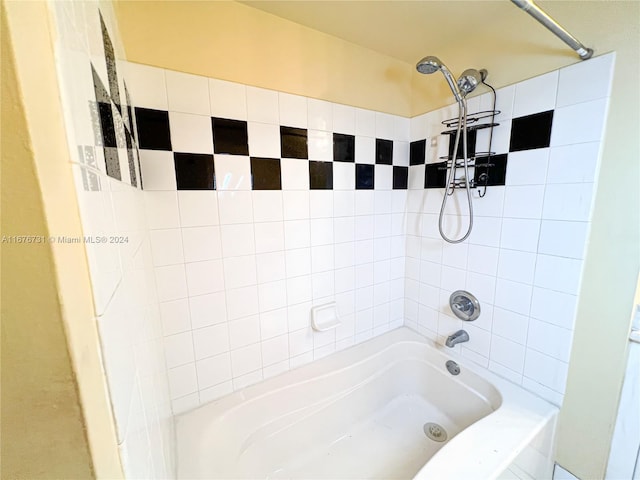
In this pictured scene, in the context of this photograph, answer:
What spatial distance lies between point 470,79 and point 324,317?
1.43m

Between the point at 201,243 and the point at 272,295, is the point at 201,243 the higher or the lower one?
the higher one

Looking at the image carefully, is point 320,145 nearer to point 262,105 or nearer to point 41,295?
point 262,105

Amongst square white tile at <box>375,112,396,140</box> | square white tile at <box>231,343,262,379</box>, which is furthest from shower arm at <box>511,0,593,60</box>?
square white tile at <box>231,343,262,379</box>

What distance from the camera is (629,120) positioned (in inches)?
34.7

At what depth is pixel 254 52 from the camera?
110 centimetres

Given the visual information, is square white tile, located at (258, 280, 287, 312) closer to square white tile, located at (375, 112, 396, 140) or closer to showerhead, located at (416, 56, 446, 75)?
square white tile, located at (375, 112, 396, 140)

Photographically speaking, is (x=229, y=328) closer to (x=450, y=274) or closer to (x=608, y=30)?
(x=450, y=274)

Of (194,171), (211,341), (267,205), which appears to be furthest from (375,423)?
(194,171)

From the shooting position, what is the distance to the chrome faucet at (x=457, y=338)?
1.43 metres

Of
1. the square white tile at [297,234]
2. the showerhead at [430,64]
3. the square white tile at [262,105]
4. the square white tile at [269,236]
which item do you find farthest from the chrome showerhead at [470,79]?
the square white tile at [269,236]

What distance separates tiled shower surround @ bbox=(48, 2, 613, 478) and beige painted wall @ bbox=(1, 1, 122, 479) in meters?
0.49

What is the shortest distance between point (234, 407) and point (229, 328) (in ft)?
1.18

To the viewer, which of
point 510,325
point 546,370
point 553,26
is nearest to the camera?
point 553,26

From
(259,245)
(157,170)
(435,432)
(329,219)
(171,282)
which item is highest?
(157,170)
